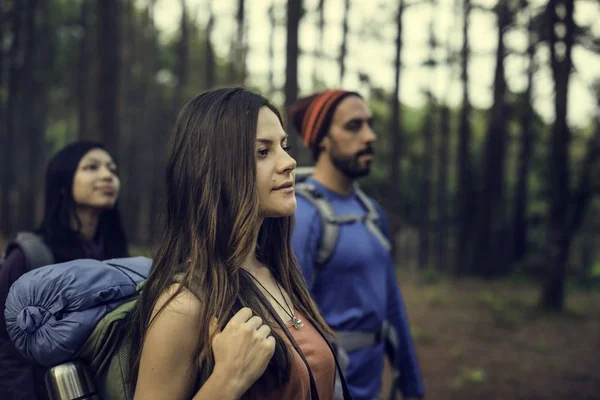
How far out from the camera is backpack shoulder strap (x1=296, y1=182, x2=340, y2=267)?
3818 mm

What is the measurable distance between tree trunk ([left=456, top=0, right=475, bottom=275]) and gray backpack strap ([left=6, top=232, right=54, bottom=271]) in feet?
66.2

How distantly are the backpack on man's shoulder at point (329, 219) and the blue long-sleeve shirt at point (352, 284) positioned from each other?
27 mm

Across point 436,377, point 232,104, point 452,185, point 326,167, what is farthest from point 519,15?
point 452,185

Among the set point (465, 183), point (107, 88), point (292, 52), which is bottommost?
point (465, 183)

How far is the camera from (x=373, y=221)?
423cm

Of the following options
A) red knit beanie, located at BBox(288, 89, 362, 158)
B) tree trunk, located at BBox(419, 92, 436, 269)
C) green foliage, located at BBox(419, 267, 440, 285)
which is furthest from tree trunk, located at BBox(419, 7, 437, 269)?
red knit beanie, located at BBox(288, 89, 362, 158)

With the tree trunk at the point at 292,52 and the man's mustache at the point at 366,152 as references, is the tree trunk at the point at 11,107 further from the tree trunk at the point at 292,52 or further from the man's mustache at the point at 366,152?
the man's mustache at the point at 366,152

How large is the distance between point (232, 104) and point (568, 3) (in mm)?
12059

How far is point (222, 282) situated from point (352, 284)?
1.93 m

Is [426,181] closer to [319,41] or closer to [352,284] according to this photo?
[319,41]

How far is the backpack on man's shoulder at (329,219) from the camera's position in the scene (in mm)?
3826

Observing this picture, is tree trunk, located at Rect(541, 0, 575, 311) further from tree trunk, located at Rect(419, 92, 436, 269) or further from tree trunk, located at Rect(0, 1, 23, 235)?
tree trunk, located at Rect(0, 1, 23, 235)

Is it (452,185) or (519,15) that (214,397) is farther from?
(452,185)

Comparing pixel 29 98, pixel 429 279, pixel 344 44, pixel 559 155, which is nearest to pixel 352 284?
pixel 559 155
